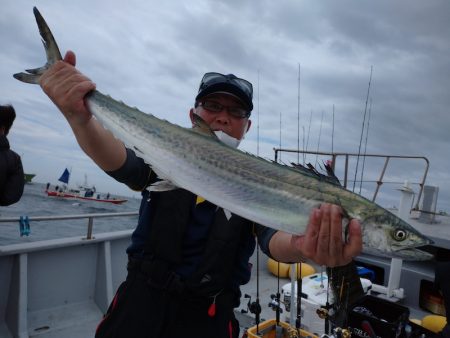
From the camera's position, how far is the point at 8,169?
4.64 metres

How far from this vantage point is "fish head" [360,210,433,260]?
2.15 metres

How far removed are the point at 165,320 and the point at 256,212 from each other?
1080 millimetres

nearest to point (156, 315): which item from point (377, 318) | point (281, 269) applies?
point (377, 318)

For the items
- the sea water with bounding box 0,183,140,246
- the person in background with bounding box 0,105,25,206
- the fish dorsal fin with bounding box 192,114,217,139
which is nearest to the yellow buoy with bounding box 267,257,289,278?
the sea water with bounding box 0,183,140,246

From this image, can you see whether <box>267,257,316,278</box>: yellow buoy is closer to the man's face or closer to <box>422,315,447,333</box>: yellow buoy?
<box>422,315,447,333</box>: yellow buoy

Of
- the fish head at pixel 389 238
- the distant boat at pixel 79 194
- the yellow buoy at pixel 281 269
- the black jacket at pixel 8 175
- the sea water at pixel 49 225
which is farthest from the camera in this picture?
the distant boat at pixel 79 194

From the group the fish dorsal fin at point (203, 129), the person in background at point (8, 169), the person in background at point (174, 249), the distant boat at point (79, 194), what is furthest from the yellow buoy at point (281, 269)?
the distant boat at point (79, 194)

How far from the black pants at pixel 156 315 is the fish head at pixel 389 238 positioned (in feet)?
4.01

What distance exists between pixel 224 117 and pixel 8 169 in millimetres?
3490

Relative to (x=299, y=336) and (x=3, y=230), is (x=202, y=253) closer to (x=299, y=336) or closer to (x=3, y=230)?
(x=299, y=336)

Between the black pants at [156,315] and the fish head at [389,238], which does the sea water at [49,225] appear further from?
the fish head at [389,238]

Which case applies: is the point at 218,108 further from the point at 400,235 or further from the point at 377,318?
the point at 377,318

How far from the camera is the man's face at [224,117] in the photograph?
9.78ft

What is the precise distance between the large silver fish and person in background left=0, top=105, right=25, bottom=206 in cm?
267
